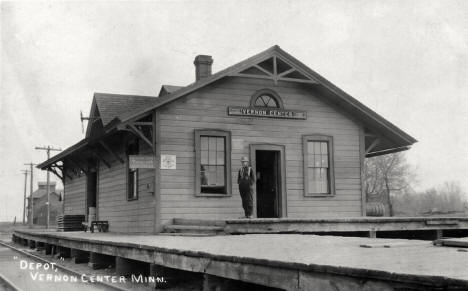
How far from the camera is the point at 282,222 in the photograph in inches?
439

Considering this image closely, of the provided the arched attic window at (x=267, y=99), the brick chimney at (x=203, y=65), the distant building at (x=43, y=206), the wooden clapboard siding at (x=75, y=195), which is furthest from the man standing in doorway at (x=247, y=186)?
the distant building at (x=43, y=206)

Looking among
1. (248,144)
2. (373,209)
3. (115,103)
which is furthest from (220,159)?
(115,103)

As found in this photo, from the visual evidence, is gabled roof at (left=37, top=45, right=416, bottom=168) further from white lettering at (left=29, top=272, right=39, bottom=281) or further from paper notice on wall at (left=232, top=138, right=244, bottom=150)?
white lettering at (left=29, top=272, right=39, bottom=281)

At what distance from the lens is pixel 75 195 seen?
23641 mm

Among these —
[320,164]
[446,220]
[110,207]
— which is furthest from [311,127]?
[110,207]

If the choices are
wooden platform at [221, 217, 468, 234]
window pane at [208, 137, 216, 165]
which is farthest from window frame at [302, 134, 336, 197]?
wooden platform at [221, 217, 468, 234]

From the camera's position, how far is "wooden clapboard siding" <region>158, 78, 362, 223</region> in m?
13.6

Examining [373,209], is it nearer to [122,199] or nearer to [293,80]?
[293,80]

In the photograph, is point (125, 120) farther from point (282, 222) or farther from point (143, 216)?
point (282, 222)

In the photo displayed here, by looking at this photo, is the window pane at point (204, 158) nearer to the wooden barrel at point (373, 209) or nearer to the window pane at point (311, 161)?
the window pane at point (311, 161)

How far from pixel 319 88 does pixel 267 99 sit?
156cm

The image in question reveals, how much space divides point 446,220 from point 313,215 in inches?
137

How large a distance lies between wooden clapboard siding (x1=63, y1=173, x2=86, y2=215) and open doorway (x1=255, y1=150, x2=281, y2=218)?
9.21 m

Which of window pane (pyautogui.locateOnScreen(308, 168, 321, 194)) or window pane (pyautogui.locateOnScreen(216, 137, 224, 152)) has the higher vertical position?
window pane (pyautogui.locateOnScreen(216, 137, 224, 152))
